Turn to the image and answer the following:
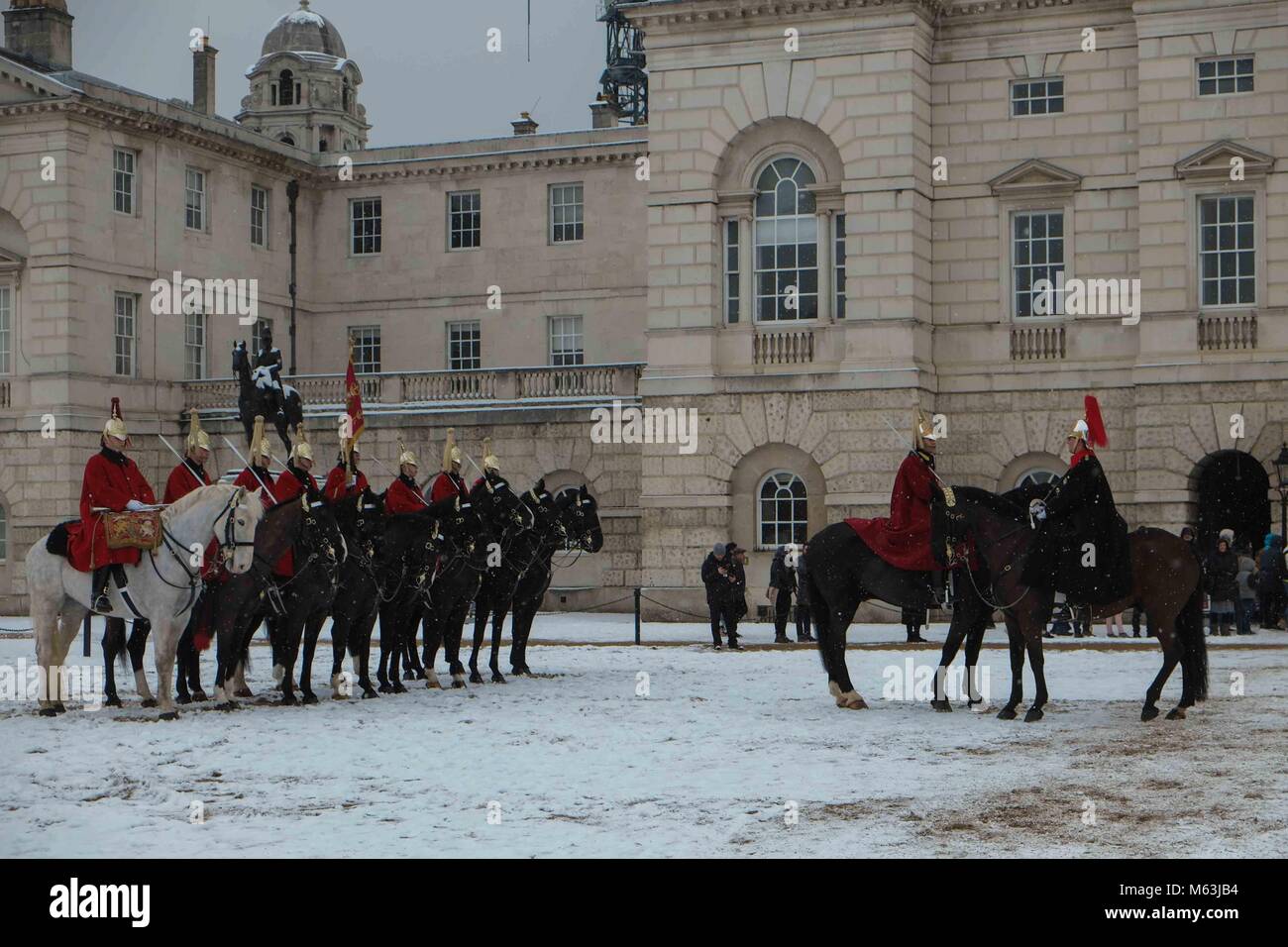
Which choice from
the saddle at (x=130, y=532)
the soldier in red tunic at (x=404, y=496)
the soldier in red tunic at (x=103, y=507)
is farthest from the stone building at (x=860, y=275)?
the saddle at (x=130, y=532)

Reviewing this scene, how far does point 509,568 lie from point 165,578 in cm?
553

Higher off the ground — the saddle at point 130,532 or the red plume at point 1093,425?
the red plume at point 1093,425

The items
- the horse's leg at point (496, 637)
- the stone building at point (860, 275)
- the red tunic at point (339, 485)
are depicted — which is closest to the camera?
the red tunic at point (339, 485)

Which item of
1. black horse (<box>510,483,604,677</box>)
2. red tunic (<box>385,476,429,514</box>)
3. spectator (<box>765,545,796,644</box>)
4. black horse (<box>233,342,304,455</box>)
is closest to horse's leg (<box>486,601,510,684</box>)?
black horse (<box>510,483,604,677</box>)

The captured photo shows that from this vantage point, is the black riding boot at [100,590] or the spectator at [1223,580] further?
the spectator at [1223,580]

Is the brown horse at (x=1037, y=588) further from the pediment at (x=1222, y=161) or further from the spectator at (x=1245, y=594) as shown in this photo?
the pediment at (x=1222, y=161)

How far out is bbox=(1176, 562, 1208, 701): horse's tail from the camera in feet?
57.8

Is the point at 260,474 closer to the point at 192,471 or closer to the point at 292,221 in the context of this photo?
the point at 192,471

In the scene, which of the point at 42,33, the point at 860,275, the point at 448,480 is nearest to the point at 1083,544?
the point at 448,480

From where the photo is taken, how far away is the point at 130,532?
17984 mm

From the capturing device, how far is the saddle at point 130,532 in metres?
18.0

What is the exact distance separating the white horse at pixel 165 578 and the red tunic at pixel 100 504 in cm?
22

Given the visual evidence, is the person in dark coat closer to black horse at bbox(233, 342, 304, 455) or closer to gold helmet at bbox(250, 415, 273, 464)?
gold helmet at bbox(250, 415, 273, 464)

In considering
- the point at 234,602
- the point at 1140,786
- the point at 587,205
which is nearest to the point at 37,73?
the point at 587,205
